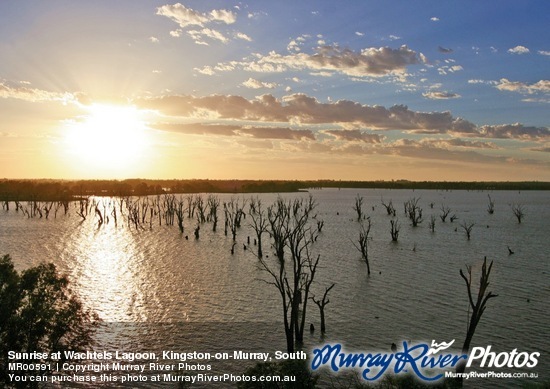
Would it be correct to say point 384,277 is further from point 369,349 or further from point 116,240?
point 116,240

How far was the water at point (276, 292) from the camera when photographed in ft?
71.5

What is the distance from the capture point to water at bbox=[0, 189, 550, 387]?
21.8 meters

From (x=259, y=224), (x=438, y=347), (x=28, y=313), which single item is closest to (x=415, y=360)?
(x=438, y=347)

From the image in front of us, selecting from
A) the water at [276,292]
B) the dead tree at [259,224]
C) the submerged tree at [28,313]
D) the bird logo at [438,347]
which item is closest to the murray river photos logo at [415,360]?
the bird logo at [438,347]

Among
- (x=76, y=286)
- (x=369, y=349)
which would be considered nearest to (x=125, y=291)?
(x=76, y=286)

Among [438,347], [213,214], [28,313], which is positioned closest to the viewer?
[28,313]

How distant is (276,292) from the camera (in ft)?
99.1

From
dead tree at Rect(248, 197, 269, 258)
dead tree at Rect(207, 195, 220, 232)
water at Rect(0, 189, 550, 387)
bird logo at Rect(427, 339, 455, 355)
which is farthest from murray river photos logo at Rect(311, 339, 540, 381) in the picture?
dead tree at Rect(207, 195, 220, 232)

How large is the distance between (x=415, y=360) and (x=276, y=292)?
12.3 meters

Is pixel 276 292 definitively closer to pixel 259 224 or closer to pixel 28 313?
pixel 28 313

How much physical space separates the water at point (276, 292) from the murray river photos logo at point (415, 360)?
70 centimetres

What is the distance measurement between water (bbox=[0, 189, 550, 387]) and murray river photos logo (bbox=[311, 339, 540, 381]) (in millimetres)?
701

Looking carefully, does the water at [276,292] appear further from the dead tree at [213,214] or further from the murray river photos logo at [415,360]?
the dead tree at [213,214]

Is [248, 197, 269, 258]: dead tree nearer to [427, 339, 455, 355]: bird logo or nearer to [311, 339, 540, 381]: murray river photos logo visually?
[311, 339, 540, 381]: murray river photos logo
